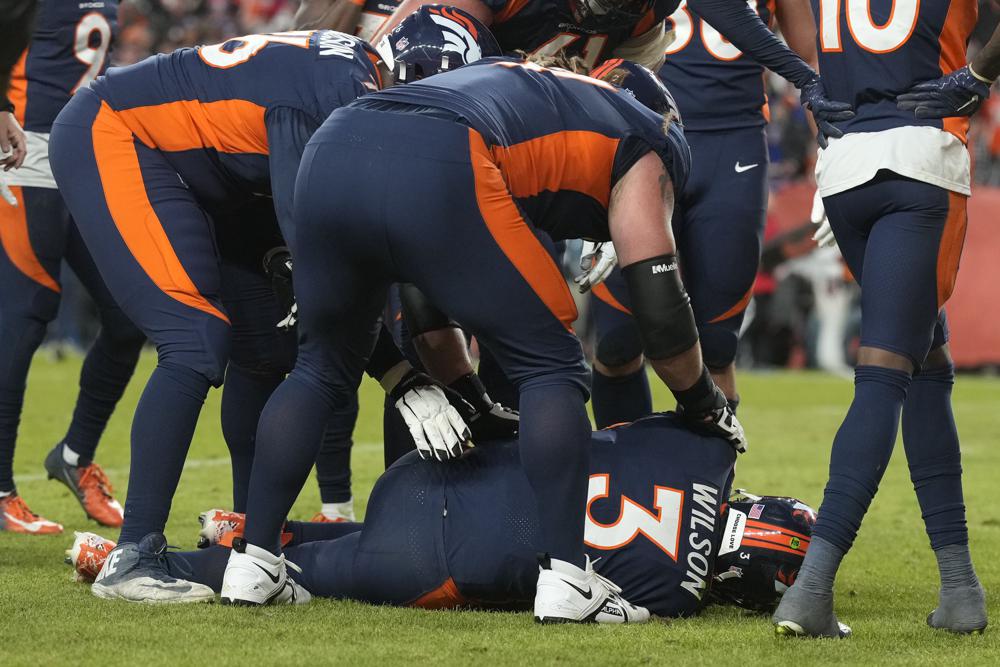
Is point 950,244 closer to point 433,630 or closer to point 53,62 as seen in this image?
point 433,630

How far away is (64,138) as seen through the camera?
3.51m

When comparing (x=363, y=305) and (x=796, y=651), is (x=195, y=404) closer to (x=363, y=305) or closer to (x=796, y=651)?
(x=363, y=305)

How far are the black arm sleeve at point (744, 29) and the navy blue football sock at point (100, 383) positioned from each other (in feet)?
7.73

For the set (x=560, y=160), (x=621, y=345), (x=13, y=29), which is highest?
(x=13, y=29)

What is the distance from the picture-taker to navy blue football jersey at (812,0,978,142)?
10.3ft

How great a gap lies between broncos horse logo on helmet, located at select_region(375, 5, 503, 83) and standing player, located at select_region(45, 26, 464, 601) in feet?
0.26

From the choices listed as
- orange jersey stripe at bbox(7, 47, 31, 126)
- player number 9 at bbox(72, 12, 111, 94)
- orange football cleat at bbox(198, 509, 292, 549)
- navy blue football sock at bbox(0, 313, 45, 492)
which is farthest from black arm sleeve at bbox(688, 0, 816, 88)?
navy blue football sock at bbox(0, 313, 45, 492)

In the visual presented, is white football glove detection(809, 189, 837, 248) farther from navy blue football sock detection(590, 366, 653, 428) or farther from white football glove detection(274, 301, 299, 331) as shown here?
white football glove detection(274, 301, 299, 331)

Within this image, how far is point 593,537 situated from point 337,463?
1.64m

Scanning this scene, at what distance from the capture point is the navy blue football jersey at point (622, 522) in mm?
3266

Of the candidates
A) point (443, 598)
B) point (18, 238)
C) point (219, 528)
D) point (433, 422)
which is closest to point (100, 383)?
point (18, 238)

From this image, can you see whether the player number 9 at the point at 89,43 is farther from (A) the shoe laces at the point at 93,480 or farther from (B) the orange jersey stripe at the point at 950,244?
(B) the orange jersey stripe at the point at 950,244

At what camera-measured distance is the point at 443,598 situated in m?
3.31

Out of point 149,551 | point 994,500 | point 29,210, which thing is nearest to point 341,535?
point 149,551
